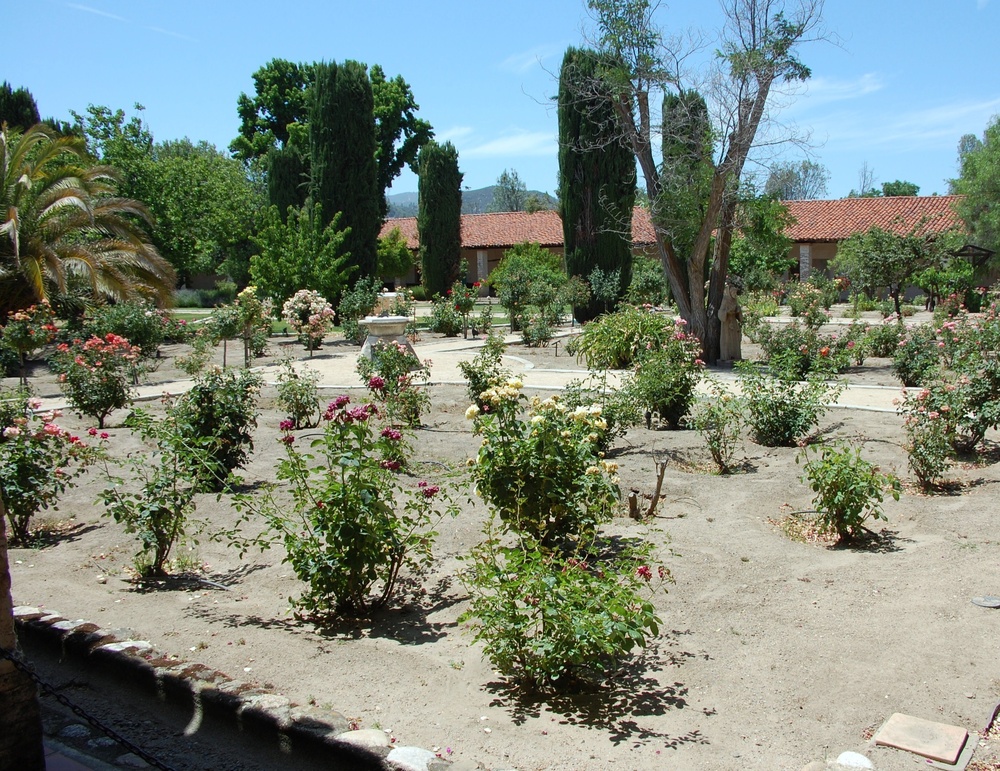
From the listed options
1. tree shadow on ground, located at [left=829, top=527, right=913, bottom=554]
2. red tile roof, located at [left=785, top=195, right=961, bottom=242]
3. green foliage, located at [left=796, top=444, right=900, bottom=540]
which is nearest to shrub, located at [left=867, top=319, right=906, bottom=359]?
tree shadow on ground, located at [left=829, top=527, right=913, bottom=554]

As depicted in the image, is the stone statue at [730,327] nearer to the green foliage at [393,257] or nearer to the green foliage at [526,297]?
the green foliage at [526,297]

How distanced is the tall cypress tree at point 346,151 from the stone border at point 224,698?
24.7 m

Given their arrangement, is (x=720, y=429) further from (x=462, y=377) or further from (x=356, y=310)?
(x=356, y=310)

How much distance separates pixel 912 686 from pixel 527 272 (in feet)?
63.6

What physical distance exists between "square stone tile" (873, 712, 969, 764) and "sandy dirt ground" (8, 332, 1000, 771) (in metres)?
0.07

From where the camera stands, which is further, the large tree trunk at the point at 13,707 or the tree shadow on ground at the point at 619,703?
the tree shadow on ground at the point at 619,703

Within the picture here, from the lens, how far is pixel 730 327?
51.6ft

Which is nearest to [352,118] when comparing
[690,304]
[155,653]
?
[690,304]

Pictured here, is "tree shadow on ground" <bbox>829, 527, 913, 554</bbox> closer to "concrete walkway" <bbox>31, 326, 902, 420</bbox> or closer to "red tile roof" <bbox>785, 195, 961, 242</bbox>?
"concrete walkway" <bbox>31, 326, 902, 420</bbox>

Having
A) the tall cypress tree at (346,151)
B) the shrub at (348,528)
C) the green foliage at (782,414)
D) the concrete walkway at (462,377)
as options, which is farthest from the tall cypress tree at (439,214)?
the shrub at (348,528)

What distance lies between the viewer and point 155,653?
4.12 meters

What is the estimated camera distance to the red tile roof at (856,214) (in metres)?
35.5

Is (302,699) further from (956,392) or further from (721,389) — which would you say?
(956,392)

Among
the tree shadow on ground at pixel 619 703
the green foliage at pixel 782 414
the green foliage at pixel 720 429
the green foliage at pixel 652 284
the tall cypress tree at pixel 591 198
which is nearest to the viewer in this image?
the tree shadow on ground at pixel 619 703
